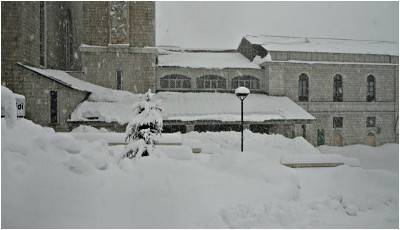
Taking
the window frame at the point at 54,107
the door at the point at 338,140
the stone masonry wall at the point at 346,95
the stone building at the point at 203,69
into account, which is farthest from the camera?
the door at the point at 338,140

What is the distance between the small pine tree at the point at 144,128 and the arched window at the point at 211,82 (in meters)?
16.4

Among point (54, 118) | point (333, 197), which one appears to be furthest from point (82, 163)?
point (54, 118)

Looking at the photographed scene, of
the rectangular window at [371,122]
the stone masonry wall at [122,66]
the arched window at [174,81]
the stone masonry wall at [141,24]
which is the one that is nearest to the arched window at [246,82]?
the arched window at [174,81]

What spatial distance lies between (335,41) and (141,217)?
32279 mm

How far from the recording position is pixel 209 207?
25.8 ft

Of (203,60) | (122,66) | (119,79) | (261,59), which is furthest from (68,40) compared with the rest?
(261,59)

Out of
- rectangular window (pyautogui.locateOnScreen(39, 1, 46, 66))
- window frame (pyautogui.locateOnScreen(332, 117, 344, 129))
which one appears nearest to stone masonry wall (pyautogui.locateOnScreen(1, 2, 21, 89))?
rectangular window (pyautogui.locateOnScreen(39, 1, 46, 66))

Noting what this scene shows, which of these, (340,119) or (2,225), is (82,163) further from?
(340,119)

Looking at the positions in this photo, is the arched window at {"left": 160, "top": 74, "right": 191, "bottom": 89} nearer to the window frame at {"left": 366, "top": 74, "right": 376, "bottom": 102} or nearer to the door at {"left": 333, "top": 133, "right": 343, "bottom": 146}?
the door at {"left": 333, "top": 133, "right": 343, "bottom": 146}

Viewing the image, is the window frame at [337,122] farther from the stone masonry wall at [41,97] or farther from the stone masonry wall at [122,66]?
the stone masonry wall at [41,97]

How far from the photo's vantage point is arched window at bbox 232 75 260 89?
29109mm

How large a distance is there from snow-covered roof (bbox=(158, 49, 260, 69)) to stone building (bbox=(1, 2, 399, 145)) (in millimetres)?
95

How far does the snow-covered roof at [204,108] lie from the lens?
75.6 ft

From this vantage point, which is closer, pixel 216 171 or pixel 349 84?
pixel 216 171
